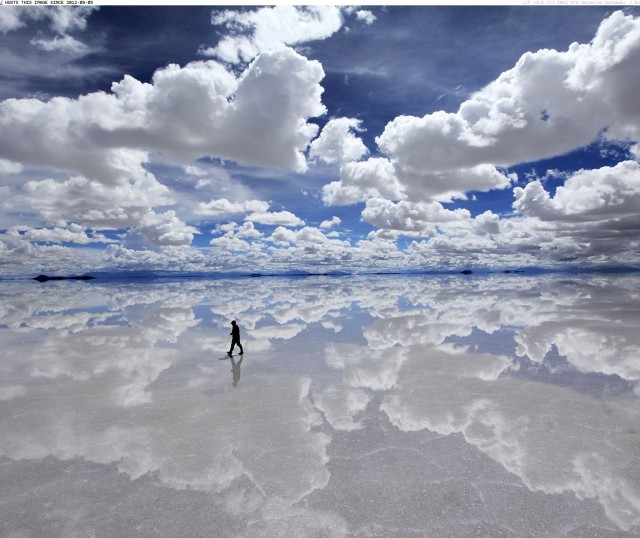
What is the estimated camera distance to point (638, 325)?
2281 centimetres

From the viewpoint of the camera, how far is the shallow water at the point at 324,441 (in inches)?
231

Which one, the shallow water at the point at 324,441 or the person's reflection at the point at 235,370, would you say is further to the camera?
the person's reflection at the point at 235,370

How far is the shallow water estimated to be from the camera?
5867 mm

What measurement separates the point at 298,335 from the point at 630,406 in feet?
48.0

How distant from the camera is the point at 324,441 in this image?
828 cm

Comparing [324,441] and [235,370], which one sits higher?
[324,441]

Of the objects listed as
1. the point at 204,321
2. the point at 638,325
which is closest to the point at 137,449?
the point at 204,321

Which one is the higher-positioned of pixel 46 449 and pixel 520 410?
pixel 520 410

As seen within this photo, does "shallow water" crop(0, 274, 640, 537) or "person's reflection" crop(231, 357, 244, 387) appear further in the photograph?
"person's reflection" crop(231, 357, 244, 387)

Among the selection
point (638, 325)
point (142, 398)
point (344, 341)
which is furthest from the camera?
point (638, 325)

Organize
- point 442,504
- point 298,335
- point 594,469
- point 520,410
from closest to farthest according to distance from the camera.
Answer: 1. point 442,504
2. point 594,469
3. point 520,410
4. point 298,335

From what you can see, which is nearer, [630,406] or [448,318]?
[630,406]

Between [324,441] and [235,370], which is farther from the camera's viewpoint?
[235,370]

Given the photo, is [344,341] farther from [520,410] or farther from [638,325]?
[638,325]
